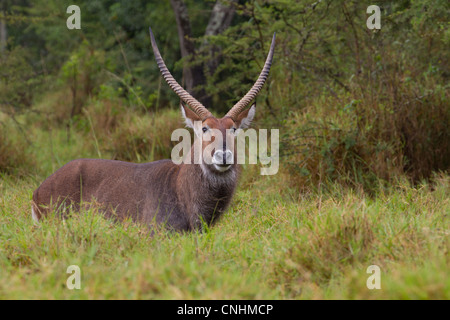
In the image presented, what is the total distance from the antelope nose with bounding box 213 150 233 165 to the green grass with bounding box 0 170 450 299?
490 mm

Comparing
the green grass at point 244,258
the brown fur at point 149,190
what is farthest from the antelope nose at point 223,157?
the green grass at point 244,258

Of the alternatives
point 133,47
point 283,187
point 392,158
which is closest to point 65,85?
point 133,47

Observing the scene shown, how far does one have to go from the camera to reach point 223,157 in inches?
153

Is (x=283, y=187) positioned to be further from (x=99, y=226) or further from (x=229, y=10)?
(x=229, y=10)

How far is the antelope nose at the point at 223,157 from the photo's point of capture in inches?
153

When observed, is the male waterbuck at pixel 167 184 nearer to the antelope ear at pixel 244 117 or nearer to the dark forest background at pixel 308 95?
the antelope ear at pixel 244 117

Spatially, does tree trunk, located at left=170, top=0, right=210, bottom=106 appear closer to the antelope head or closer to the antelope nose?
the antelope head

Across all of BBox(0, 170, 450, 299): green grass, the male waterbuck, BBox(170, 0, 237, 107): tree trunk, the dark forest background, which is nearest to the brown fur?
the male waterbuck

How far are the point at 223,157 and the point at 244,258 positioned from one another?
0.89m

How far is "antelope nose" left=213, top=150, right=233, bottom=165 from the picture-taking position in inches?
153

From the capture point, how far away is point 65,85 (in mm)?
10648

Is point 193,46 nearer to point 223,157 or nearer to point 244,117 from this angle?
point 244,117

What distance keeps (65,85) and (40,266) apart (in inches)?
322

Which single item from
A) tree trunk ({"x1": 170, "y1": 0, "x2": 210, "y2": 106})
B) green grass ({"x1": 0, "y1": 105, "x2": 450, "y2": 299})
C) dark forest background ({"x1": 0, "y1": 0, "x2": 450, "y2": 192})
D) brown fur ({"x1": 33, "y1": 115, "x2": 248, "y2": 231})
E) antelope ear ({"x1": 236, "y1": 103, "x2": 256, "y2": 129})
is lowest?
green grass ({"x1": 0, "y1": 105, "x2": 450, "y2": 299})
